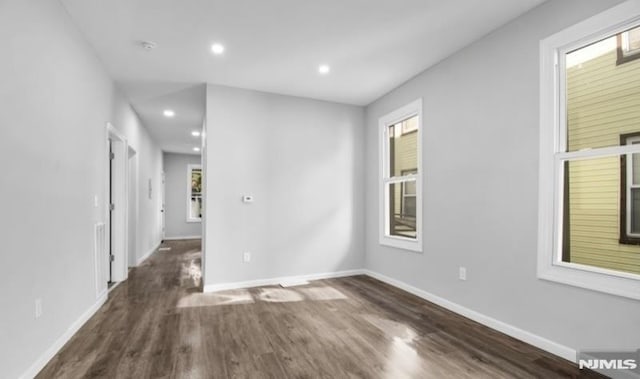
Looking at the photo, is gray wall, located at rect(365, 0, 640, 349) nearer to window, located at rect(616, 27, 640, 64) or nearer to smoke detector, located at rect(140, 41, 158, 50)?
window, located at rect(616, 27, 640, 64)

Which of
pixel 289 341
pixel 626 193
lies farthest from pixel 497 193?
pixel 289 341

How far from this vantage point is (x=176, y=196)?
9.76 m

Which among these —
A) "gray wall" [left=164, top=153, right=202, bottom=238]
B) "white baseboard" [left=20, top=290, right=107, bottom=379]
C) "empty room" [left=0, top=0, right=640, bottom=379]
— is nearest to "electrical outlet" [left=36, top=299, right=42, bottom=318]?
"empty room" [left=0, top=0, right=640, bottom=379]

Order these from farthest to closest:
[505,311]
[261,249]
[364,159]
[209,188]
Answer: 1. [364,159]
2. [261,249]
3. [209,188]
4. [505,311]

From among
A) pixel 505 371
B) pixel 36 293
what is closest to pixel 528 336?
pixel 505 371

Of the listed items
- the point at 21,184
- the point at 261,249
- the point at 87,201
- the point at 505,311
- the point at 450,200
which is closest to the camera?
the point at 21,184

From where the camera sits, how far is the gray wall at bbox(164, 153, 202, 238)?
963 centimetres

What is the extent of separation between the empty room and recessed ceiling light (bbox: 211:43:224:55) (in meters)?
0.05

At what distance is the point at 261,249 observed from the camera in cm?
434

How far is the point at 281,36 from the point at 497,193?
8.15 ft

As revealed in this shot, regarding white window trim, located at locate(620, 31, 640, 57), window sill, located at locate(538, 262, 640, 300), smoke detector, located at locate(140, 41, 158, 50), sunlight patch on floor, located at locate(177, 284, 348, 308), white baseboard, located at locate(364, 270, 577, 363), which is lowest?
sunlight patch on floor, located at locate(177, 284, 348, 308)

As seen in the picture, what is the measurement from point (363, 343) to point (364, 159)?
10.1ft

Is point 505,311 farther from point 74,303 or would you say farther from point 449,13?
point 74,303

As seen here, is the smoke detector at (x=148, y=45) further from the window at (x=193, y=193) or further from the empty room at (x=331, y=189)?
the window at (x=193, y=193)
